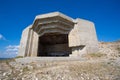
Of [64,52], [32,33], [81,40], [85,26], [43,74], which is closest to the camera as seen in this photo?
[43,74]

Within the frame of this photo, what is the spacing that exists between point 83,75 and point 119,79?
6.22 feet

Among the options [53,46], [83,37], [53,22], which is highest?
[53,22]

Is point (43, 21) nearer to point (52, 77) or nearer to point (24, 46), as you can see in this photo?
point (24, 46)

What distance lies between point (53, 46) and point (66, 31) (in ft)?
23.3

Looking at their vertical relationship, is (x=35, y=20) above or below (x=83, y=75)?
above

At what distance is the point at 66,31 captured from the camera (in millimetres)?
17234

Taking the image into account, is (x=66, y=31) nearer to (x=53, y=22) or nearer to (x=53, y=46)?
(x=53, y=22)

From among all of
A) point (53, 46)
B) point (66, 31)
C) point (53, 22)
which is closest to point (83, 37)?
point (66, 31)

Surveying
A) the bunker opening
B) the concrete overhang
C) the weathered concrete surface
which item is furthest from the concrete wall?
the bunker opening

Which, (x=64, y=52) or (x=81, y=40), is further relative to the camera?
(x=64, y=52)

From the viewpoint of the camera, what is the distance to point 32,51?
58.5 feet

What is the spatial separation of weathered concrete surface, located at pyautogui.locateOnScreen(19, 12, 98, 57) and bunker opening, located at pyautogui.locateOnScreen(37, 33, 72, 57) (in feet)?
11.3

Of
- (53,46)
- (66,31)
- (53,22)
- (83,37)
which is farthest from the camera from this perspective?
(53,46)

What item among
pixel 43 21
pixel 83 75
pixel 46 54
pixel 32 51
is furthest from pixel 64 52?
pixel 83 75
